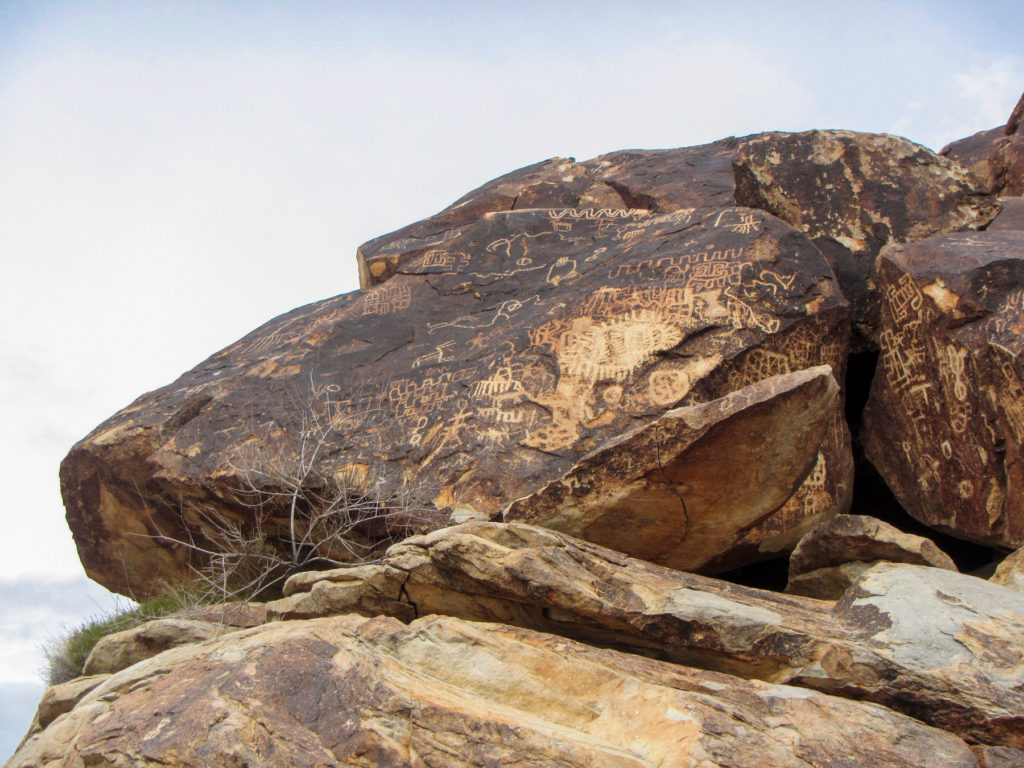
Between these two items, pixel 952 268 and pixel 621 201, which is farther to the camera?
pixel 621 201

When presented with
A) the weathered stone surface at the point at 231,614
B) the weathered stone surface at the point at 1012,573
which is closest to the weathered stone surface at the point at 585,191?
the weathered stone surface at the point at 231,614

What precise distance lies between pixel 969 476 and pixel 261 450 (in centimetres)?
446

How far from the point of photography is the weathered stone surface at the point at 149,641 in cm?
531

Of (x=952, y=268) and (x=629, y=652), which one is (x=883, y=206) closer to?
(x=952, y=268)

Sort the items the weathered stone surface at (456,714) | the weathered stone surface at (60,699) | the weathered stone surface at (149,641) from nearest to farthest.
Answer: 1. the weathered stone surface at (456,714)
2. the weathered stone surface at (60,699)
3. the weathered stone surface at (149,641)

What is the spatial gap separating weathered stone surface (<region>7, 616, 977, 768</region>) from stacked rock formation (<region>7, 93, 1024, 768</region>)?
1 cm

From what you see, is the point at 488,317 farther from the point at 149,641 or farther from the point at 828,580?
the point at 828,580

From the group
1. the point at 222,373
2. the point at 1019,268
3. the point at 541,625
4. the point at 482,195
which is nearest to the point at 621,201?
the point at 482,195

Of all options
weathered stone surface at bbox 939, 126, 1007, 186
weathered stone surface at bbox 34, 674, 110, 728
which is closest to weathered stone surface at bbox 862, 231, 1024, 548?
weathered stone surface at bbox 34, 674, 110, 728

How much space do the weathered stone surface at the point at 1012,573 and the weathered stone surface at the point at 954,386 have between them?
95 centimetres

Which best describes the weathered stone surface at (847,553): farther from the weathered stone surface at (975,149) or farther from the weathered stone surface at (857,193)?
the weathered stone surface at (975,149)

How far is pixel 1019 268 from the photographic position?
5.98 meters

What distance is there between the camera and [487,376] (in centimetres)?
702

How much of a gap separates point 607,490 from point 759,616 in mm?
1332
